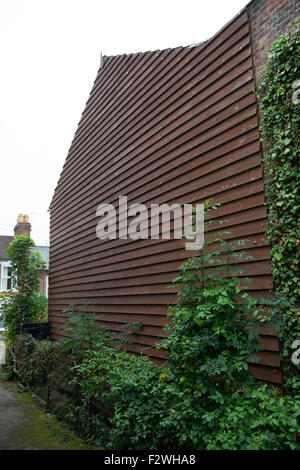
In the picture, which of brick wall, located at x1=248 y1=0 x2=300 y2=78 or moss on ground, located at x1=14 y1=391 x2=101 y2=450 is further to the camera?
moss on ground, located at x1=14 y1=391 x2=101 y2=450

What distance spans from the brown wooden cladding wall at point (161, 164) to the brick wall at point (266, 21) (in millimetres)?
87

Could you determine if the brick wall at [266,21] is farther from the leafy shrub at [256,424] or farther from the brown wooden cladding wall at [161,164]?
→ the leafy shrub at [256,424]

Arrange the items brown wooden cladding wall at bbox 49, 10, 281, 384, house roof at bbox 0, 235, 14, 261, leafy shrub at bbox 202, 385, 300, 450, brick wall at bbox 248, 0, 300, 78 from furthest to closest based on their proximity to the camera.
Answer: house roof at bbox 0, 235, 14, 261 → brown wooden cladding wall at bbox 49, 10, 281, 384 → brick wall at bbox 248, 0, 300, 78 → leafy shrub at bbox 202, 385, 300, 450

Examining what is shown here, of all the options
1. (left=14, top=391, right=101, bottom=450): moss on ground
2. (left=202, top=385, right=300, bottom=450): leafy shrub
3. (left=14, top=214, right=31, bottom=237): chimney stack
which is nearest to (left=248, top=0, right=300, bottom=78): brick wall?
(left=202, top=385, right=300, bottom=450): leafy shrub

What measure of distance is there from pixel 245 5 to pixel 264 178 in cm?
204

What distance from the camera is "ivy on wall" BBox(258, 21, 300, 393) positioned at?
2789 millimetres

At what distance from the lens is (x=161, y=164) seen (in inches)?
193

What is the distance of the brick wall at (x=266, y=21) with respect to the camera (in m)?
3.18

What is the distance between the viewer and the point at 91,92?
26.6 feet

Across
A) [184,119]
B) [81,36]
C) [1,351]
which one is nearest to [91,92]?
[81,36]

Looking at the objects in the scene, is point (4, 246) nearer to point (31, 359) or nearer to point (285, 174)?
point (31, 359)

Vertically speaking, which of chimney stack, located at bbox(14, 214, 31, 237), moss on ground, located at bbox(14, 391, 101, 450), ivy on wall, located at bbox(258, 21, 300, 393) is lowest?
moss on ground, located at bbox(14, 391, 101, 450)

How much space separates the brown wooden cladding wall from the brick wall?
0.28ft

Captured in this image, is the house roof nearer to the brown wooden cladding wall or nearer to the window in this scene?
the window
